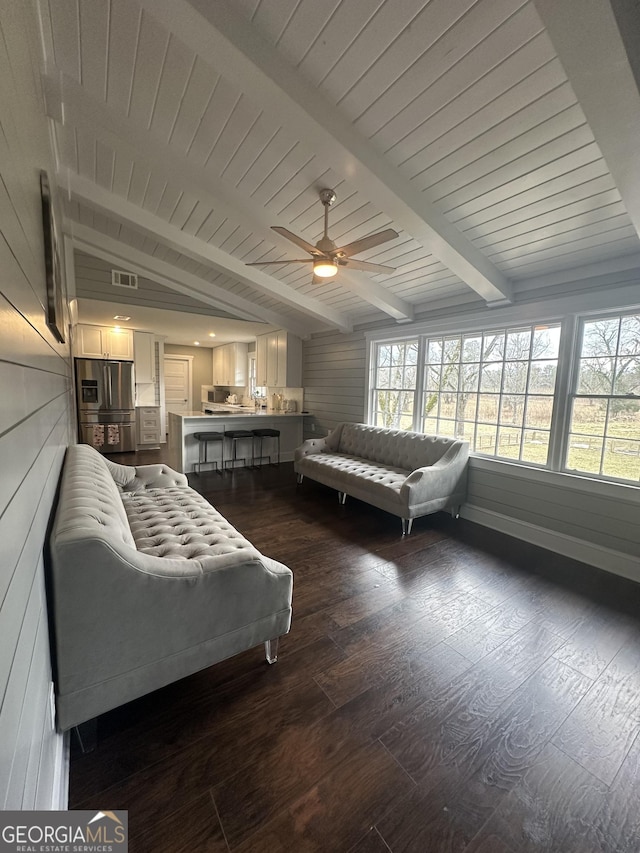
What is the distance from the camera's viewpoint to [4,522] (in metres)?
0.55

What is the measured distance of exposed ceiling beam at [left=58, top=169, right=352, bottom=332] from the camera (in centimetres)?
329

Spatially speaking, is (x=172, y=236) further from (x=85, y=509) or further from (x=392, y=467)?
(x=392, y=467)

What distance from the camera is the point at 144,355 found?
7094 mm

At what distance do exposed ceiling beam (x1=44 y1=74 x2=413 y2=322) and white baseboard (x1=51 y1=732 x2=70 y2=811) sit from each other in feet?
10.8

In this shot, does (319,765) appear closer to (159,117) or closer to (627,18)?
(627,18)

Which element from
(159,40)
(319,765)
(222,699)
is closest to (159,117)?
(159,40)

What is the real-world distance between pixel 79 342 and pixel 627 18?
24.3 ft

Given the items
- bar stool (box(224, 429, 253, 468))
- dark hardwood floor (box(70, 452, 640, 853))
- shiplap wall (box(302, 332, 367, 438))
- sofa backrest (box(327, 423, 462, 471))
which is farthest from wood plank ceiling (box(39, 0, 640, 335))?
bar stool (box(224, 429, 253, 468))

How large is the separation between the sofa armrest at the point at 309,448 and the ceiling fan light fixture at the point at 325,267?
9.14 feet

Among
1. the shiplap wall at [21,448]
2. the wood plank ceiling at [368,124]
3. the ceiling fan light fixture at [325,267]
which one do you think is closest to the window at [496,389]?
the wood plank ceiling at [368,124]

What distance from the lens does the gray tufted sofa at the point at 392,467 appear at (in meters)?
3.49

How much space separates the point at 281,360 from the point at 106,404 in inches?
133

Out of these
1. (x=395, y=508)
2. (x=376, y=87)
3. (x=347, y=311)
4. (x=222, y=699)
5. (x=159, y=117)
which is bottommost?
(x=222, y=699)

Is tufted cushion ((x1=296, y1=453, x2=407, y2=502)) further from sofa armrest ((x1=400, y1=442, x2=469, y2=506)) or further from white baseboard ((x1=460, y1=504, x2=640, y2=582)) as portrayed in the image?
white baseboard ((x1=460, y1=504, x2=640, y2=582))
